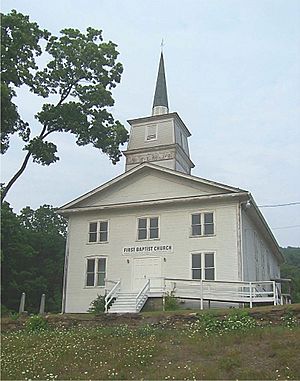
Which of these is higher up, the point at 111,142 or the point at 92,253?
the point at 111,142

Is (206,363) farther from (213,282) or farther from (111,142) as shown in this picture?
(111,142)

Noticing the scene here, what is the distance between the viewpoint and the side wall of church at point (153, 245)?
2409cm

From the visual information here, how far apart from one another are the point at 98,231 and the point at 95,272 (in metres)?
1.97

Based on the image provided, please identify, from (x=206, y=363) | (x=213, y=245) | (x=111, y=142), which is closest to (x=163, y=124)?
→ (x=111, y=142)

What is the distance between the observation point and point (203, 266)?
24156 millimetres

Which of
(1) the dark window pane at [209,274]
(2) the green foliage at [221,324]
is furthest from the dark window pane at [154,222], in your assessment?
(2) the green foliage at [221,324]

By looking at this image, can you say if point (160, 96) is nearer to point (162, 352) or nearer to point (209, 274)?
point (209, 274)

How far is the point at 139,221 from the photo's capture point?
2619 cm

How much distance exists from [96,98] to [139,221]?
259 inches

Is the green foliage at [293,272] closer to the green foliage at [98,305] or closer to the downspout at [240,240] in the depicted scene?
the downspout at [240,240]

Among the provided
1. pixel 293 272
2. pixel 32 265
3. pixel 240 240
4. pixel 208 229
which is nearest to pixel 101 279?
pixel 208 229

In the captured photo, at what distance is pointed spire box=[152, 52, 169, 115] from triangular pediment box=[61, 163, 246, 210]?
8.20m

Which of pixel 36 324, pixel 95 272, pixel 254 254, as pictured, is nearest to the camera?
pixel 36 324

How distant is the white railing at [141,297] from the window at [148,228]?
2398mm
